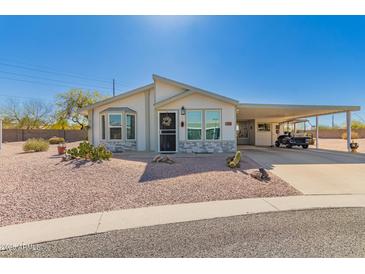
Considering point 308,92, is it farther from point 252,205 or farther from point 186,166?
point 252,205

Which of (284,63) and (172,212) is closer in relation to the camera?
(172,212)

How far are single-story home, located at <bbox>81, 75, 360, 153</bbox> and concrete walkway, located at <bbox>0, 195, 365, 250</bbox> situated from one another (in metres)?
7.22

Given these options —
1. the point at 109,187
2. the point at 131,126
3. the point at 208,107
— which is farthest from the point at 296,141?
the point at 109,187

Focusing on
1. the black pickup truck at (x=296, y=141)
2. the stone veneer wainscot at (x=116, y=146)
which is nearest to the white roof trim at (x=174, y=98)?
the stone veneer wainscot at (x=116, y=146)

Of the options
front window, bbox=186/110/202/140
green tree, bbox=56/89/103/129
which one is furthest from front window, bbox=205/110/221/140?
green tree, bbox=56/89/103/129

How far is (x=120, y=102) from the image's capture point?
14.6m

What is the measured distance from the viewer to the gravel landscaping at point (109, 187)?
5141 millimetres

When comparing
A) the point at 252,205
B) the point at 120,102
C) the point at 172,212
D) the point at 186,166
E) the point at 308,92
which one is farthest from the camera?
the point at 308,92

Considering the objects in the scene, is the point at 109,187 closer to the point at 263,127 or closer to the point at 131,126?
the point at 131,126

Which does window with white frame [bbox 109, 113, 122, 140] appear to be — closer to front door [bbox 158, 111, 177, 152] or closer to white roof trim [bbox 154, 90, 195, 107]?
front door [bbox 158, 111, 177, 152]

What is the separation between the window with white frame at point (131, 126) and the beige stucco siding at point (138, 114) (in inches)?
7.6

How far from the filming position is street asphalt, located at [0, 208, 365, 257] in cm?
316

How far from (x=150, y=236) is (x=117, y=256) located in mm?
709

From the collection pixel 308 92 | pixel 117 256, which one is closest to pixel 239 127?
pixel 308 92
